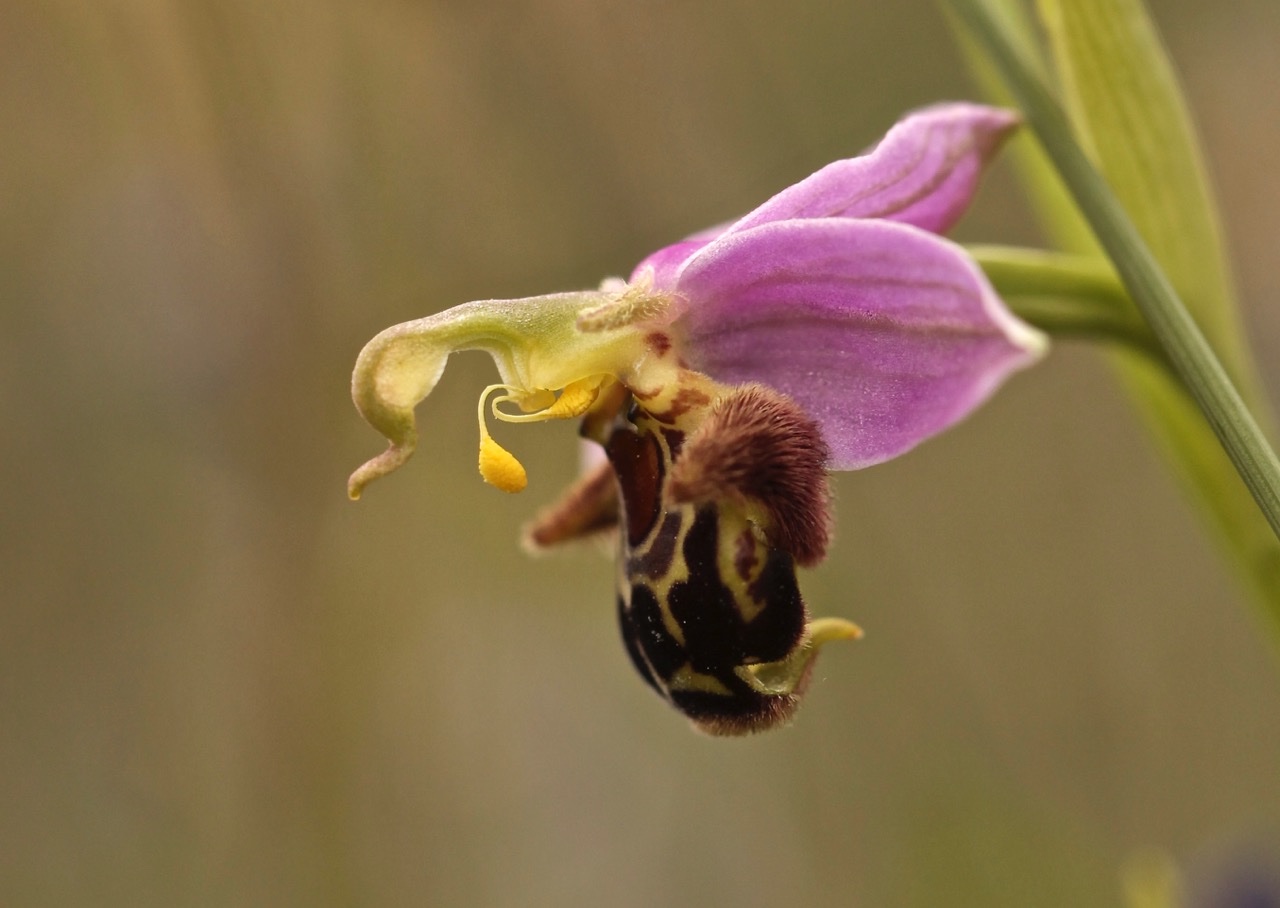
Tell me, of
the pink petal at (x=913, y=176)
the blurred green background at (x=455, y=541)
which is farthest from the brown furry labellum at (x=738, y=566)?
the blurred green background at (x=455, y=541)

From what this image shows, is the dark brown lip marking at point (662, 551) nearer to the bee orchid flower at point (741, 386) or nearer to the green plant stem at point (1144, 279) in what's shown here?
the bee orchid flower at point (741, 386)

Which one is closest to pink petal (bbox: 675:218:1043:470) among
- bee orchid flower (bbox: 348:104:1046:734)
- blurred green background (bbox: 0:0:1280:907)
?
bee orchid flower (bbox: 348:104:1046:734)

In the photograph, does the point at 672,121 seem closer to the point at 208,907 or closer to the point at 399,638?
the point at 399,638

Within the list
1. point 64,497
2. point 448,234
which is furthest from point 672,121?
point 64,497

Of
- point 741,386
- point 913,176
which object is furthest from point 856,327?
point 913,176

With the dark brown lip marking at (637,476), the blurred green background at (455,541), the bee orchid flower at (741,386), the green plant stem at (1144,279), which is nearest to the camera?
the green plant stem at (1144,279)

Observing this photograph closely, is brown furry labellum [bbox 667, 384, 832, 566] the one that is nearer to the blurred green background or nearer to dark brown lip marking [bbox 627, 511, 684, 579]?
dark brown lip marking [bbox 627, 511, 684, 579]
